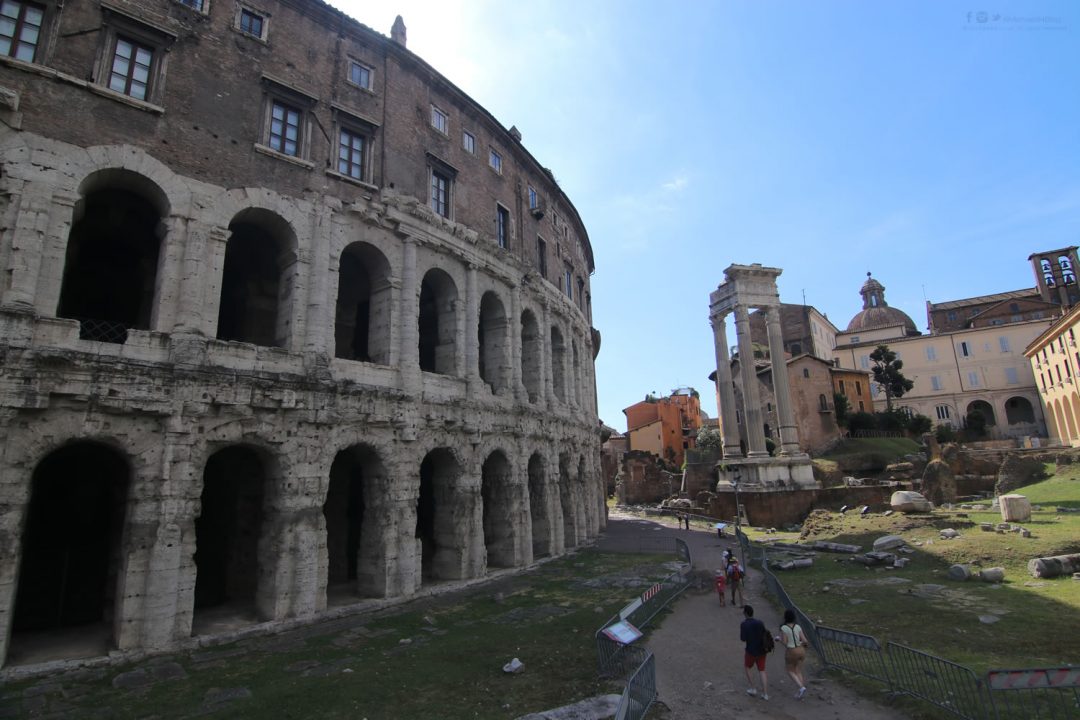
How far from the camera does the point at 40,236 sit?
11727 millimetres

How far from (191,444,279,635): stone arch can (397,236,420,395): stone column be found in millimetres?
4609

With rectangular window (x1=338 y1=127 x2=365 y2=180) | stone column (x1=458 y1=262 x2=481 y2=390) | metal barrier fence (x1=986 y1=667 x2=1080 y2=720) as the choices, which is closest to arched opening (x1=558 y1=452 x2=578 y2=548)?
stone column (x1=458 y1=262 x2=481 y2=390)

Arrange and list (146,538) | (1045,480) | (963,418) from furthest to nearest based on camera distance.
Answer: (963,418) < (1045,480) < (146,538)

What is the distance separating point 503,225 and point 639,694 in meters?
19.5

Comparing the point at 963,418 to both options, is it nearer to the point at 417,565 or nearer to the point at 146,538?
the point at 417,565

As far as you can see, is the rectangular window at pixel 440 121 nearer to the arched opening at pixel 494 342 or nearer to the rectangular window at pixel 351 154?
the rectangular window at pixel 351 154

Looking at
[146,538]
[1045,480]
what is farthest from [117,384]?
[1045,480]

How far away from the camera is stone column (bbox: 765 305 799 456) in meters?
35.4

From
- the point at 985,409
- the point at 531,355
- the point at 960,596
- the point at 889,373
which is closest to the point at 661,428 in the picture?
the point at 889,373

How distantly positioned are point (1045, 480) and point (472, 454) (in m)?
32.7

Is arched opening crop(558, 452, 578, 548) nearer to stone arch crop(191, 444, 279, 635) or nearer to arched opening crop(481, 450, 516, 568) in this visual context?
arched opening crop(481, 450, 516, 568)

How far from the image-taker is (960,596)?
13.1 metres

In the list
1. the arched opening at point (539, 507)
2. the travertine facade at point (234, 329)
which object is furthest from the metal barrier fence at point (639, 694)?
the arched opening at point (539, 507)

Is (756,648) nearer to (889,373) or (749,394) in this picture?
(749,394)
